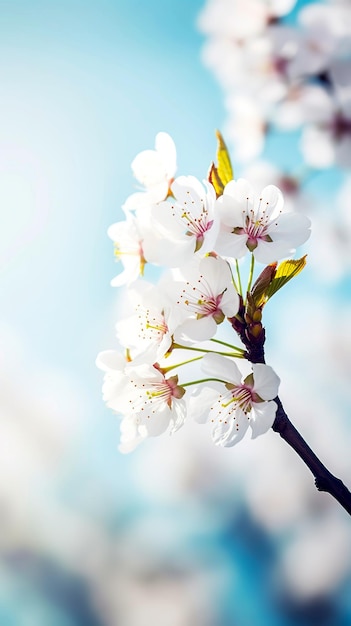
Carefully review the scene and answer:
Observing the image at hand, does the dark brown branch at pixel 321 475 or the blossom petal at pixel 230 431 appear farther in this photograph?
the blossom petal at pixel 230 431

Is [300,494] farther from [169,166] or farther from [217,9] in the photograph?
[169,166]

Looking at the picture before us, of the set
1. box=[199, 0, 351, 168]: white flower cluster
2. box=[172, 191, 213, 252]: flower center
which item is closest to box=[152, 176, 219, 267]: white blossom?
box=[172, 191, 213, 252]: flower center

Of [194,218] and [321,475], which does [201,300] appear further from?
[321,475]

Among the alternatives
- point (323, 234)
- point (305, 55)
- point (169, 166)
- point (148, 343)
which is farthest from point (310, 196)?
point (148, 343)

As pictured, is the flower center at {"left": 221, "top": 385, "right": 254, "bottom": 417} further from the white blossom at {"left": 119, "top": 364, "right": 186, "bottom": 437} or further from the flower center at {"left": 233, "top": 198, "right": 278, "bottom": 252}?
the flower center at {"left": 233, "top": 198, "right": 278, "bottom": 252}

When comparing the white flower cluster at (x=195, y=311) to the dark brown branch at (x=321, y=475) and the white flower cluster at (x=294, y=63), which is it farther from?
the white flower cluster at (x=294, y=63)

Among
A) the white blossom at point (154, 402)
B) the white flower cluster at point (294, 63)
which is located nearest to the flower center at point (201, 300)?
the white blossom at point (154, 402)

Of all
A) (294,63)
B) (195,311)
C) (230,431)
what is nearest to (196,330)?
(195,311)
